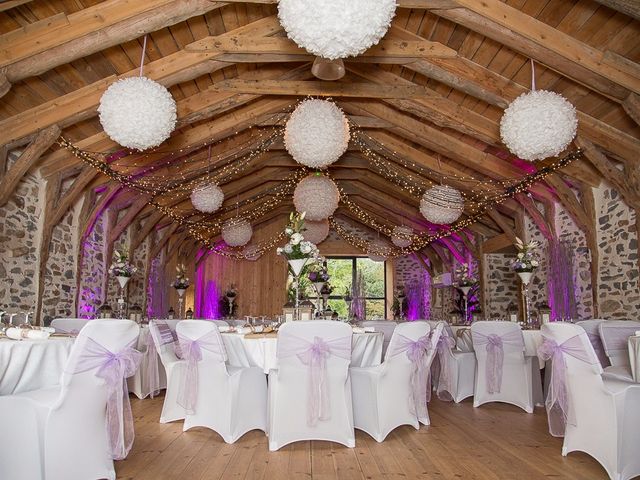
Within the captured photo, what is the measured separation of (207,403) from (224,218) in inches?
325

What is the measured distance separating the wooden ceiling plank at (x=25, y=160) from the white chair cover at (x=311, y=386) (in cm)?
383

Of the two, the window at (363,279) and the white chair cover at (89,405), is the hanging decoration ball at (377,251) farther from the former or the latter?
the white chair cover at (89,405)

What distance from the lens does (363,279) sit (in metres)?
14.1

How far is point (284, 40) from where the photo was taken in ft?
18.2

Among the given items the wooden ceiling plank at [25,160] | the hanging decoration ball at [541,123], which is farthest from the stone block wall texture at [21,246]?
the hanging decoration ball at [541,123]

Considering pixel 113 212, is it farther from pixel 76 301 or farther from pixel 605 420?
pixel 605 420

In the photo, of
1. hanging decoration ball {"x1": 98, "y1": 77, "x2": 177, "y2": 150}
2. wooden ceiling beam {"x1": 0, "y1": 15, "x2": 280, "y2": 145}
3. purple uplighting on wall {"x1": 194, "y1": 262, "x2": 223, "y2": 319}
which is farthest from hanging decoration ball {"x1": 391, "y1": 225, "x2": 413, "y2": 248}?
hanging decoration ball {"x1": 98, "y1": 77, "x2": 177, "y2": 150}

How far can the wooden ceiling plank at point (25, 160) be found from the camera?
5.51 metres

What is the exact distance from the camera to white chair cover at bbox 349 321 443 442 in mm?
3840

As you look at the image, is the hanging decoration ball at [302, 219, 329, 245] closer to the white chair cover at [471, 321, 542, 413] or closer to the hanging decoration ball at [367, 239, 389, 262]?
the hanging decoration ball at [367, 239, 389, 262]

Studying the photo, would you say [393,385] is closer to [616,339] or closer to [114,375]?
[616,339]

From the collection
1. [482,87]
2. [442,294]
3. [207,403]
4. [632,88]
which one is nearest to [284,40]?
[482,87]

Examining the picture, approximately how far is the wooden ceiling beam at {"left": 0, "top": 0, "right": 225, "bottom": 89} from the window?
389 inches

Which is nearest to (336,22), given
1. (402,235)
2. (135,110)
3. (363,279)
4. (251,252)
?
(135,110)
